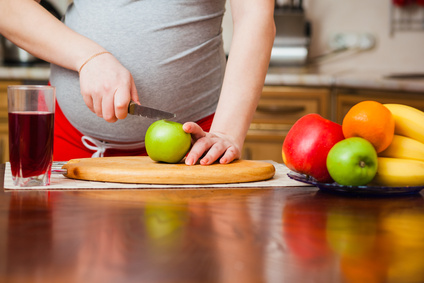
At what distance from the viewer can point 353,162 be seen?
0.67 meters

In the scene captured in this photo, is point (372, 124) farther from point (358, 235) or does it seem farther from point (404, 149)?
point (358, 235)

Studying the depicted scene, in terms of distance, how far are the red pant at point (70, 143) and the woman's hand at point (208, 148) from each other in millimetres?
276

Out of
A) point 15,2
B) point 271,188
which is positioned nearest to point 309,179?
point 271,188

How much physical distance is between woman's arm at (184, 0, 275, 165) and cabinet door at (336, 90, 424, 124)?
1.23m

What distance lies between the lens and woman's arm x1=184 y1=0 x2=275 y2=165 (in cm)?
97

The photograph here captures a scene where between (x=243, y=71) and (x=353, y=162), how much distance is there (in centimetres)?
39

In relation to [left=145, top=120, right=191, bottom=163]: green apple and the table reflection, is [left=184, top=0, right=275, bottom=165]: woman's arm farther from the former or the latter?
the table reflection

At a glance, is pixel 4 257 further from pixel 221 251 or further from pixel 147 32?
pixel 147 32

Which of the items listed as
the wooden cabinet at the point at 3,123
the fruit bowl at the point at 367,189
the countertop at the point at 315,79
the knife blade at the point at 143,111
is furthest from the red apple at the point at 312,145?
the wooden cabinet at the point at 3,123

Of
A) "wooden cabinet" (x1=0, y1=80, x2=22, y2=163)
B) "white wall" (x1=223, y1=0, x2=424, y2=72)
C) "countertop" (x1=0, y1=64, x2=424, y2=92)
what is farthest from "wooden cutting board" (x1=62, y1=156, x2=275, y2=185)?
"white wall" (x1=223, y1=0, x2=424, y2=72)

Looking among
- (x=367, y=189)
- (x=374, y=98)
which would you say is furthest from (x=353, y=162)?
(x=374, y=98)

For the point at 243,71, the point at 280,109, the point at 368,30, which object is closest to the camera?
the point at 243,71

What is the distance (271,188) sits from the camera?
2.51 feet

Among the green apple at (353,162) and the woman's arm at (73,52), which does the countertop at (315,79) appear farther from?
the green apple at (353,162)
